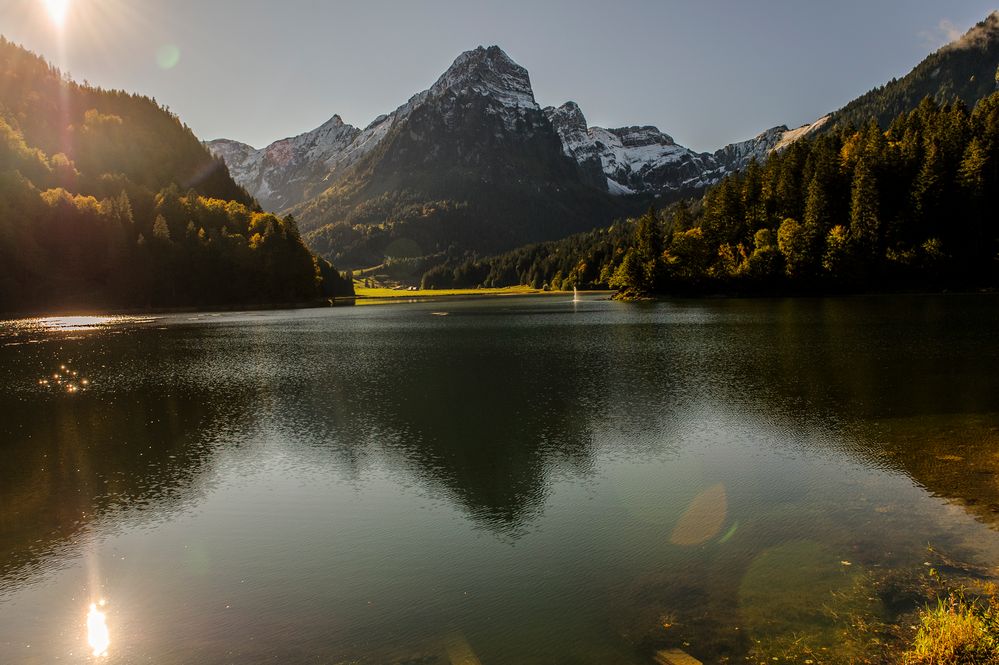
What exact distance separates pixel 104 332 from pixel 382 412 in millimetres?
83434

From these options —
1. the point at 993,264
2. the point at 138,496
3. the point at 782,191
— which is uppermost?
the point at 782,191

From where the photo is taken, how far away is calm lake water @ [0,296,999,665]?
11867mm

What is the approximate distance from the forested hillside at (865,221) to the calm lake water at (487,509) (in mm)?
103928

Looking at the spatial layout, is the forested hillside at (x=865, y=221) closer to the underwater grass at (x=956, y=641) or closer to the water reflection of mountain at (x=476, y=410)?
the water reflection of mountain at (x=476, y=410)

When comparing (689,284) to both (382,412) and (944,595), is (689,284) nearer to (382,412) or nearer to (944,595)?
(382,412)

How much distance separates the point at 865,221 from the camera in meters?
136

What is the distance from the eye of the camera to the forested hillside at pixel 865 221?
13175 centimetres

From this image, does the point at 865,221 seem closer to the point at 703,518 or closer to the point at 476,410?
the point at 476,410

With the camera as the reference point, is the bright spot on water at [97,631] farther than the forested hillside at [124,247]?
No

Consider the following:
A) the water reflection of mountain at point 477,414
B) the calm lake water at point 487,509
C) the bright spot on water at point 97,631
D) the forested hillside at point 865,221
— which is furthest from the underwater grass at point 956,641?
the forested hillside at point 865,221

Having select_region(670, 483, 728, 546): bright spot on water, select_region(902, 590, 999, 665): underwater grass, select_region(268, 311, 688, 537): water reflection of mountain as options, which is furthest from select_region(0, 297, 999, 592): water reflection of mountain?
select_region(902, 590, 999, 665): underwater grass

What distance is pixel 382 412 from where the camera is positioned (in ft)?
111

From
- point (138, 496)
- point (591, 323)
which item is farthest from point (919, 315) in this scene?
point (138, 496)

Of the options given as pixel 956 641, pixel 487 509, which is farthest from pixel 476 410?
pixel 956 641
